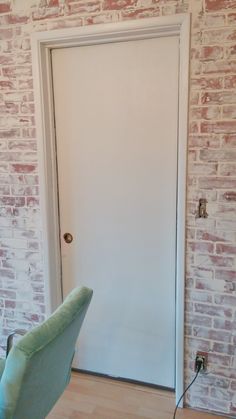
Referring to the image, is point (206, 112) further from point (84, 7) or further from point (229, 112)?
point (84, 7)

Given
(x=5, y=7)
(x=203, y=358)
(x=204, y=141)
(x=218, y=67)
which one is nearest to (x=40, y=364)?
(x=203, y=358)

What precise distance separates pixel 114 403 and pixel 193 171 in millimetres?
1456

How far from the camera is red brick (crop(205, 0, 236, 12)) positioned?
175 centimetres

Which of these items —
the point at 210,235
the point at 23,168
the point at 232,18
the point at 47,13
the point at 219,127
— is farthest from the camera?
the point at 23,168

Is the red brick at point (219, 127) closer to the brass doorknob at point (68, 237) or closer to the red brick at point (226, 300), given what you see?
the red brick at point (226, 300)

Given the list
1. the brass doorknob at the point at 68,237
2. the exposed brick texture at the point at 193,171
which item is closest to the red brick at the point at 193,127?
the exposed brick texture at the point at 193,171

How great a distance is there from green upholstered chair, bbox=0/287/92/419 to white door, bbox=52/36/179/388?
0.80m

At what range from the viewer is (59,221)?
2379mm

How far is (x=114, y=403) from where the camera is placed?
222 cm

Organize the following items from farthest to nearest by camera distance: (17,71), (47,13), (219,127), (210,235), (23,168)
→ (23,168) → (17,71) → (47,13) → (210,235) → (219,127)

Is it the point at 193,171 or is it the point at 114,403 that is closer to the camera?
the point at 193,171

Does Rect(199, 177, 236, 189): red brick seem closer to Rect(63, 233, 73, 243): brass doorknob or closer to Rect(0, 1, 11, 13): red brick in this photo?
Rect(63, 233, 73, 243): brass doorknob

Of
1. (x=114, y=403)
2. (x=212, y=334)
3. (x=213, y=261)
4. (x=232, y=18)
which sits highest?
A: (x=232, y=18)

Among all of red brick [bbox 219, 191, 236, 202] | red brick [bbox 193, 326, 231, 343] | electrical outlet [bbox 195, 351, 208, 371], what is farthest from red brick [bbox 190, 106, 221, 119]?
electrical outlet [bbox 195, 351, 208, 371]
